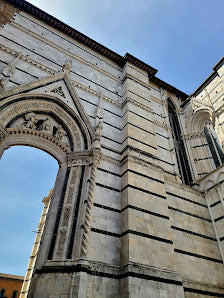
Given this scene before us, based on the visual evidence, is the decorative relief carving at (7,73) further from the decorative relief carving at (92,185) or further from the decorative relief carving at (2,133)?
the decorative relief carving at (92,185)

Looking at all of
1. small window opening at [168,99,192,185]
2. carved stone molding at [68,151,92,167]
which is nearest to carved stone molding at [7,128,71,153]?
carved stone molding at [68,151,92,167]

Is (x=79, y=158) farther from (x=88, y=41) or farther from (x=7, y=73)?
(x=88, y=41)

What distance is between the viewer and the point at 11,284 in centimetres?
1380

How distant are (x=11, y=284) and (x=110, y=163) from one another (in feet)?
39.2

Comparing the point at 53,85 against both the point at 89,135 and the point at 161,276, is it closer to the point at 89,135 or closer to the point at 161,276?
the point at 89,135

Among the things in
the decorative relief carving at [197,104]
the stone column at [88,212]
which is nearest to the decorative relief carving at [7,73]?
the stone column at [88,212]

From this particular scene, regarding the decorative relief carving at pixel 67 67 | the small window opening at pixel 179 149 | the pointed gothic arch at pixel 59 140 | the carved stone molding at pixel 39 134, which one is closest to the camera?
the pointed gothic arch at pixel 59 140

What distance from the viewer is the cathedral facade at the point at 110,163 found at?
5.03 metres

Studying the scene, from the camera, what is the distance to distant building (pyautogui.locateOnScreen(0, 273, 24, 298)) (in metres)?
13.4

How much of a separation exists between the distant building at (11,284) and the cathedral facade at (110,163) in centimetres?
764

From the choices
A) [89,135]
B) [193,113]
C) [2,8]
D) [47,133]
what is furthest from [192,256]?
[2,8]

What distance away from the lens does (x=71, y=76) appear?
897 centimetres

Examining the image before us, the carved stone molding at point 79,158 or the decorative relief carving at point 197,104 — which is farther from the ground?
the decorative relief carving at point 197,104

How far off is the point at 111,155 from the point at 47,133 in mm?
Answer: 2088
